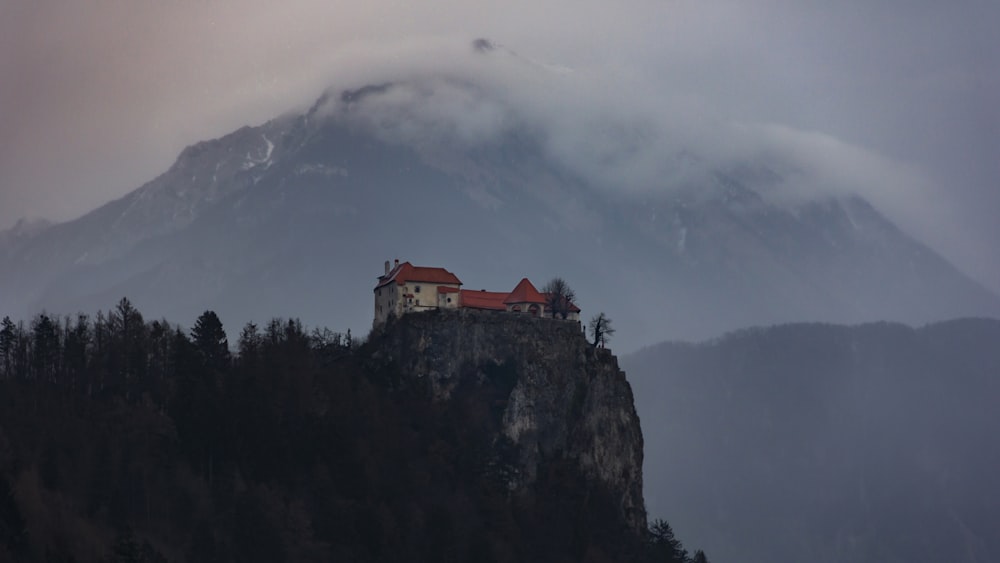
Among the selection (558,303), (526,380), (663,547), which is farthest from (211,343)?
(663,547)

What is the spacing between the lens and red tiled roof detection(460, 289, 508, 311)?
13838cm

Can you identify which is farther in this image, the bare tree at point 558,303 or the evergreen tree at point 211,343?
the bare tree at point 558,303

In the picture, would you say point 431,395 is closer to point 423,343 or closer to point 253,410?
point 423,343

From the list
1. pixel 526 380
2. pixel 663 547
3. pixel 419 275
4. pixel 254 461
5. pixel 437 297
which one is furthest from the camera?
pixel 663 547

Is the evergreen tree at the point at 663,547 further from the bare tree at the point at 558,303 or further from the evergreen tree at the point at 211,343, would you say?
the evergreen tree at the point at 211,343

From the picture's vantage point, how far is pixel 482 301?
13988 centimetres

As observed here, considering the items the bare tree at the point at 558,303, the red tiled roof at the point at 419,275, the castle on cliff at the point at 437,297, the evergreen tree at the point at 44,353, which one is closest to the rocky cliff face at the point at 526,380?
the castle on cliff at the point at 437,297

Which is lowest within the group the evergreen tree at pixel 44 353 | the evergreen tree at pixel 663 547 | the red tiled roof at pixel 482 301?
the evergreen tree at pixel 663 547

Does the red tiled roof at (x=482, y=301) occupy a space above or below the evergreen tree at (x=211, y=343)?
above

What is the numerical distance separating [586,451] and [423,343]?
55.2ft

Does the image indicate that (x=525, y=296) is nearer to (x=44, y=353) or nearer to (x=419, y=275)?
(x=419, y=275)

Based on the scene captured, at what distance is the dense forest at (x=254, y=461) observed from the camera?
10981 cm

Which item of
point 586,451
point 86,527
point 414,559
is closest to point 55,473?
point 86,527

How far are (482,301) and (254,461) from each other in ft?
92.0
